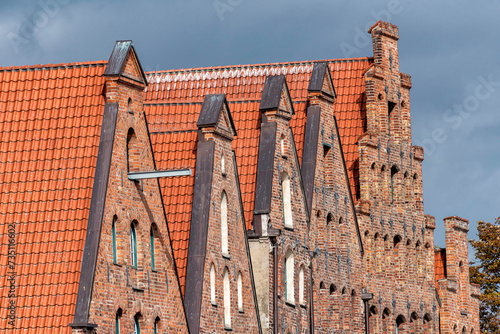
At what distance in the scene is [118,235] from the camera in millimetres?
29938

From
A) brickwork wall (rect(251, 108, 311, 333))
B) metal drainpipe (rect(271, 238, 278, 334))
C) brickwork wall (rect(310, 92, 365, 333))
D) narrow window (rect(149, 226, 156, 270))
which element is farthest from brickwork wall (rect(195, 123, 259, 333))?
brickwork wall (rect(310, 92, 365, 333))

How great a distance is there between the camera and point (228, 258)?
3488cm

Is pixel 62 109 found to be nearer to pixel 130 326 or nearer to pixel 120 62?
pixel 120 62

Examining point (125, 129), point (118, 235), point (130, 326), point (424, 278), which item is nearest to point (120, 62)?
point (125, 129)

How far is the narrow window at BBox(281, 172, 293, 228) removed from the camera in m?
38.8

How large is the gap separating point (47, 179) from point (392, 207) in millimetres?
20099

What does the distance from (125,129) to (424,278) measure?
2080 cm

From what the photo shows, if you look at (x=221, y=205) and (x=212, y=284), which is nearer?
(x=212, y=284)

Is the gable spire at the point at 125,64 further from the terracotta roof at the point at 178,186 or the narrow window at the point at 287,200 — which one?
the narrow window at the point at 287,200

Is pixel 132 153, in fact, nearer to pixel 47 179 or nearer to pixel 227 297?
pixel 47 179

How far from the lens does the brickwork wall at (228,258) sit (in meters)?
33.6

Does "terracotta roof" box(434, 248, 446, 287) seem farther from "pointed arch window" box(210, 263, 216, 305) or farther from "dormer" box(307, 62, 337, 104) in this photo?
"pointed arch window" box(210, 263, 216, 305)

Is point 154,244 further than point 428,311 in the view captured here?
No

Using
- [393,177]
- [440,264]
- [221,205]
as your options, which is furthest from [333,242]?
[440,264]
